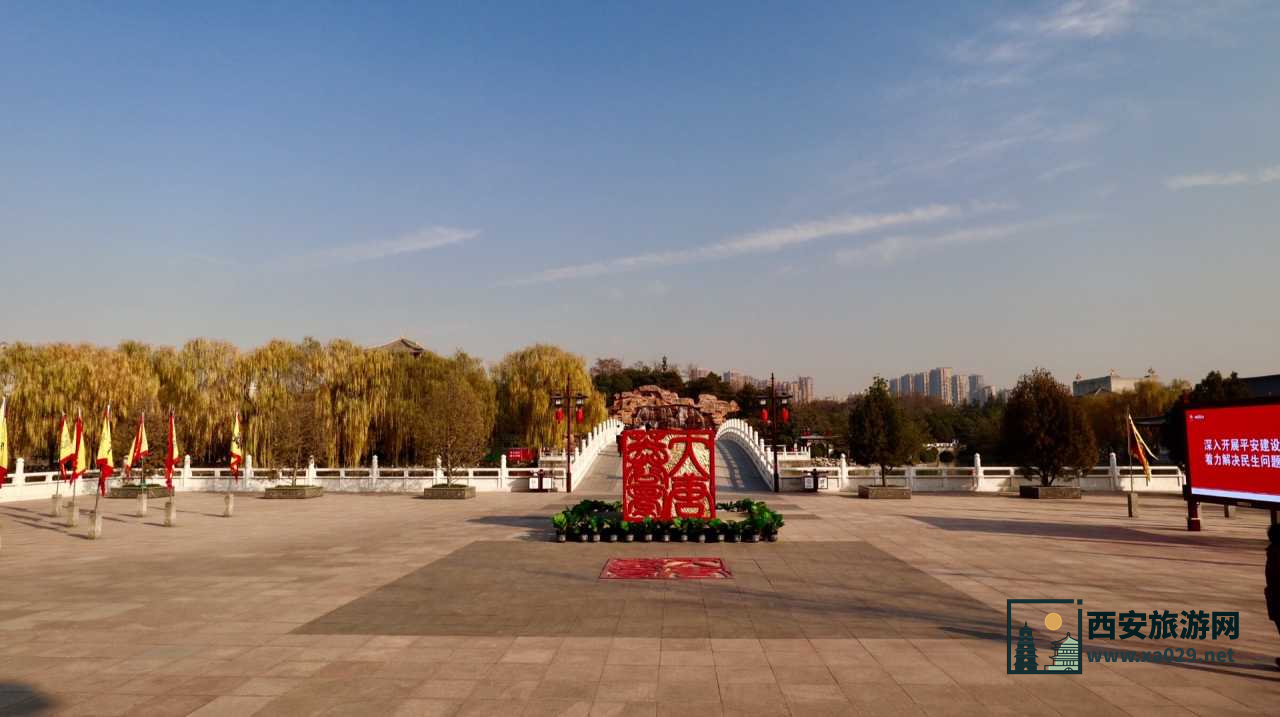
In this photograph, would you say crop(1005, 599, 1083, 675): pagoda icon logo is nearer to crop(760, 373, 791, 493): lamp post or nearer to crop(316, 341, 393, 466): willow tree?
crop(760, 373, 791, 493): lamp post

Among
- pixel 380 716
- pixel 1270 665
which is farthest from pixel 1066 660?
pixel 380 716

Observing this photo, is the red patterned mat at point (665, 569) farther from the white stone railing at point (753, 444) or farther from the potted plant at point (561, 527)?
the white stone railing at point (753, 444)

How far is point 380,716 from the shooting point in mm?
7098

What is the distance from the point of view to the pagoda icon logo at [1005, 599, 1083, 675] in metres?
8.47

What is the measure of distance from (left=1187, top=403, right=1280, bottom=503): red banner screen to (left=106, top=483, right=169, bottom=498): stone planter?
39.3 m

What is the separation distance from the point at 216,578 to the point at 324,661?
724cm

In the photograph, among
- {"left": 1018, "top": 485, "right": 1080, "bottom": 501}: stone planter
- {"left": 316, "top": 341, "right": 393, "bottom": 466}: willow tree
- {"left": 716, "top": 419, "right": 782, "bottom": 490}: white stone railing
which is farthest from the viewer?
{"left": 316, "top": 341, "right": 393, "bottom": 466}: willow tree

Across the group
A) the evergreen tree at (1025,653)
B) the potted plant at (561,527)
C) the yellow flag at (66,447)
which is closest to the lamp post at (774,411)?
the potted plant at (561,527)

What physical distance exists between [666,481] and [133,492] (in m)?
27.7

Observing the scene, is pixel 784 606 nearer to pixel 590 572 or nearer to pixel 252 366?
pixel 590 572

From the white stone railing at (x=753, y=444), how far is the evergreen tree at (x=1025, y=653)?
90.5 feet

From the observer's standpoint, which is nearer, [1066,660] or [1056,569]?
[1066,660]

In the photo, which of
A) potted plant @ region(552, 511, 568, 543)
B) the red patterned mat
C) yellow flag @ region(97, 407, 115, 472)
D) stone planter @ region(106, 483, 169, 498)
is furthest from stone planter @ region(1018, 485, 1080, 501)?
stone planter @ region(106, 483, 169, 498)

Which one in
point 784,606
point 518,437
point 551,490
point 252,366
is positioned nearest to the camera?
point 784,606
